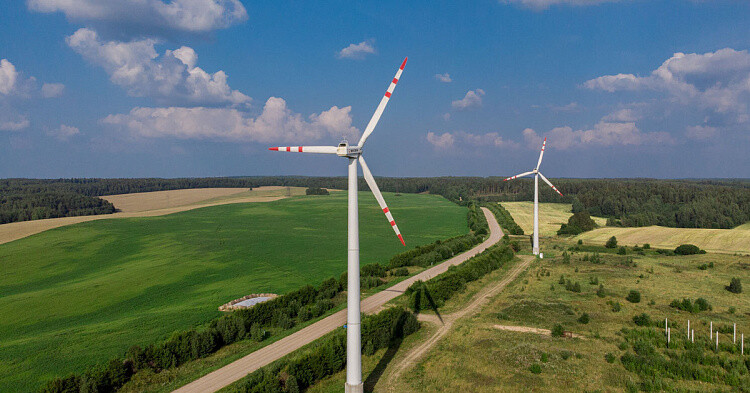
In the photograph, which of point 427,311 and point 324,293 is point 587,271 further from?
point 324,293

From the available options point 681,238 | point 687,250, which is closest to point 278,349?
point 687,250

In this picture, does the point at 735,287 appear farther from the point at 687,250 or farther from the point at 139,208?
the point at 139,208

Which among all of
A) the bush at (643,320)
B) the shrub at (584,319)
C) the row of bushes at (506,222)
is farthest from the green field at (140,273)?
the bush at (643,320)

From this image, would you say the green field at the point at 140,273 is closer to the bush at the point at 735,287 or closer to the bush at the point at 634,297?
the bush at the point at 634,297

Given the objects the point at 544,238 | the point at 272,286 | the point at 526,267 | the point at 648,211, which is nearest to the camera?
the point at 272,286

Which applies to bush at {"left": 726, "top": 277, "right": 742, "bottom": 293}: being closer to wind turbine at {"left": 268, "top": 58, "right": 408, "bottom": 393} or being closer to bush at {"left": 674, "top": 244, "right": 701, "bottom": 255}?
bush at {"left": 674, "top": 244, "right": 701, "bottom": 255}

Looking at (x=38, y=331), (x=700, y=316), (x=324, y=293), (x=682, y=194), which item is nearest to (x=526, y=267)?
(x=700, y=316)
